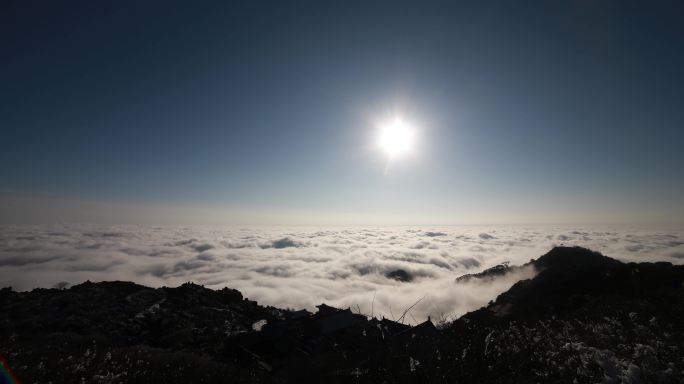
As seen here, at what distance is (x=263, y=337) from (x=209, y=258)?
133 meters

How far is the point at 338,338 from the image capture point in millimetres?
22969

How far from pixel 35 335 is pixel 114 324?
513 centimetres

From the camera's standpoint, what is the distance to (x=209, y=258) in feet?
466

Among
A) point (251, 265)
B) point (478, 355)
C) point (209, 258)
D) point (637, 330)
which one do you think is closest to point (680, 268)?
point (637, 330)

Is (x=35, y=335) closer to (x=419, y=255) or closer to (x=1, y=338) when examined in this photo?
(x=1, y=338)

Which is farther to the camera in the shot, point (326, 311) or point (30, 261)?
point (30, 261)

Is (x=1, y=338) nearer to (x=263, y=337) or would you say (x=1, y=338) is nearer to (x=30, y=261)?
(x=263, y=337)

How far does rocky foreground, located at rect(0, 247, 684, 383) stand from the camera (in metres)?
8.61

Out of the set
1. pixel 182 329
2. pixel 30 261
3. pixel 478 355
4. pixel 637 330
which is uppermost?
pixel 478 355

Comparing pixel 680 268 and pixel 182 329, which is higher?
pixel 680 268

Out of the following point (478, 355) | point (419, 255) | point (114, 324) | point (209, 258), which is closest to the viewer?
point (478, 355)

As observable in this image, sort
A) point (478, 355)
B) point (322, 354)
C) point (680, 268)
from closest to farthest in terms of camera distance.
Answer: point (478, 355) → point (322, 354) → point (680, 268)

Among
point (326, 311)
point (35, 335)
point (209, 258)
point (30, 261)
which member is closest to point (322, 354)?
point (326, 311)

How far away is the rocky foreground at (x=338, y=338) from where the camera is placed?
8.61m
